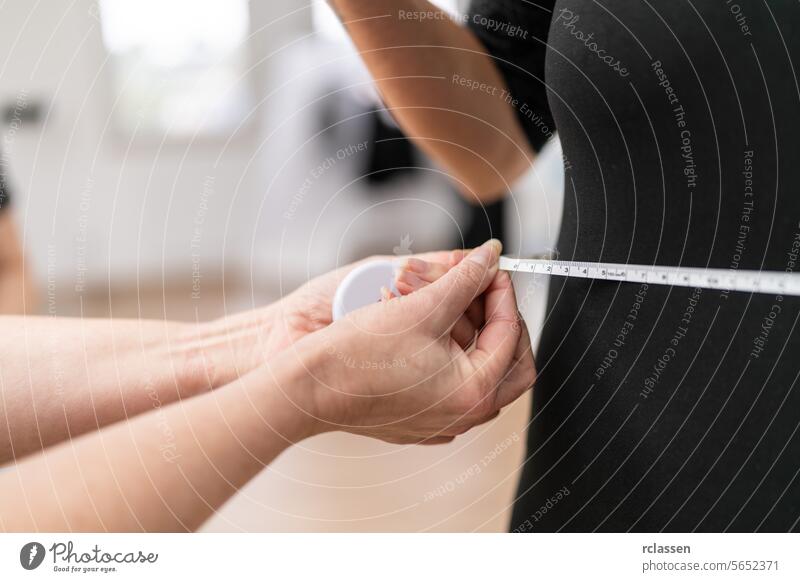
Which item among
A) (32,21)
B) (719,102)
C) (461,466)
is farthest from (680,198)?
(461,466)

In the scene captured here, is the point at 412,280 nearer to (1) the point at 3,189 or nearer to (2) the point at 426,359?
(2) the point at 426,359

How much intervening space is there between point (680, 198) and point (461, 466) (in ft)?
2.92

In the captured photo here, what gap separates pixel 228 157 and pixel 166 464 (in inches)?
10.9

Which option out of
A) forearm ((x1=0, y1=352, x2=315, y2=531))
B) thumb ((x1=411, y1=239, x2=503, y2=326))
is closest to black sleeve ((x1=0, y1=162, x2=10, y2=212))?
forearm ((x1=0, y1=352, x2=315, y2=531))

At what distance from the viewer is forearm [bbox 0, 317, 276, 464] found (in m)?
0.45

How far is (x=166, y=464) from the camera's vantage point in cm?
37

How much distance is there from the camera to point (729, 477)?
0.37 m

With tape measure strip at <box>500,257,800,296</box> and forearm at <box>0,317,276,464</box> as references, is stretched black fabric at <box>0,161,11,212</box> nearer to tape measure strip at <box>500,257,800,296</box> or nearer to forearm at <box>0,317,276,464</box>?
forearm at <box>0,317,276,464</box>

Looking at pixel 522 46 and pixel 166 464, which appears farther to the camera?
pixel 522 46

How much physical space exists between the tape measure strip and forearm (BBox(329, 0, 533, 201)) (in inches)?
5.3
